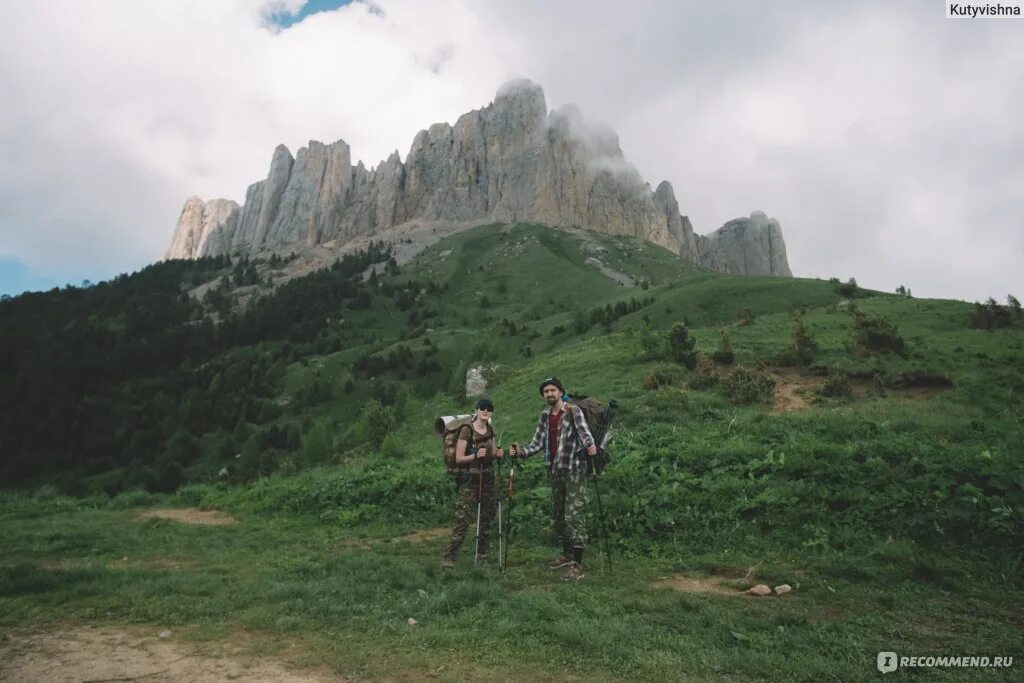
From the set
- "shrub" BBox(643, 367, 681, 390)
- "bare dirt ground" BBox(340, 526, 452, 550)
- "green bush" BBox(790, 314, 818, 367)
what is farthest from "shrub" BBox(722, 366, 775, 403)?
"bare dirt ground" BBox(340, 526, 452, 550)

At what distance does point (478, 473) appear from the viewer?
10.1 meters

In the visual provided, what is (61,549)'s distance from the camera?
1216 cm

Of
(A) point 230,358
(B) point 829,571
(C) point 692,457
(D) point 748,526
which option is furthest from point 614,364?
(A) point 230,358

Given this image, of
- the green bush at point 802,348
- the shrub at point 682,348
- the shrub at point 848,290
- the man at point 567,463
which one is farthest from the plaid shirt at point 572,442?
the shrub at point 848,290

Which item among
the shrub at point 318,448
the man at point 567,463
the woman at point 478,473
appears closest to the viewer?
the man at point 567,463

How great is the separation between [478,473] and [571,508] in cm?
181

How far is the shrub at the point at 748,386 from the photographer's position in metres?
20.4

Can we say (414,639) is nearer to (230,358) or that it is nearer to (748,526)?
(748,526)

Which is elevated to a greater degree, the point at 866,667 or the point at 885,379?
the point at 885,379

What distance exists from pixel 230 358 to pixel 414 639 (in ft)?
375

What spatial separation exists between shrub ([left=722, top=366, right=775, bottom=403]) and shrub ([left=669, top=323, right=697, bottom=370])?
157 inches

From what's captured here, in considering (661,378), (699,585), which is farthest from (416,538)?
(661,378)

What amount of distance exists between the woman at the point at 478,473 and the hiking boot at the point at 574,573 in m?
1.60

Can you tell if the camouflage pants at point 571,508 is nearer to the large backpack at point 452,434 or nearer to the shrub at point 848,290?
the large backpack at point 452,434
